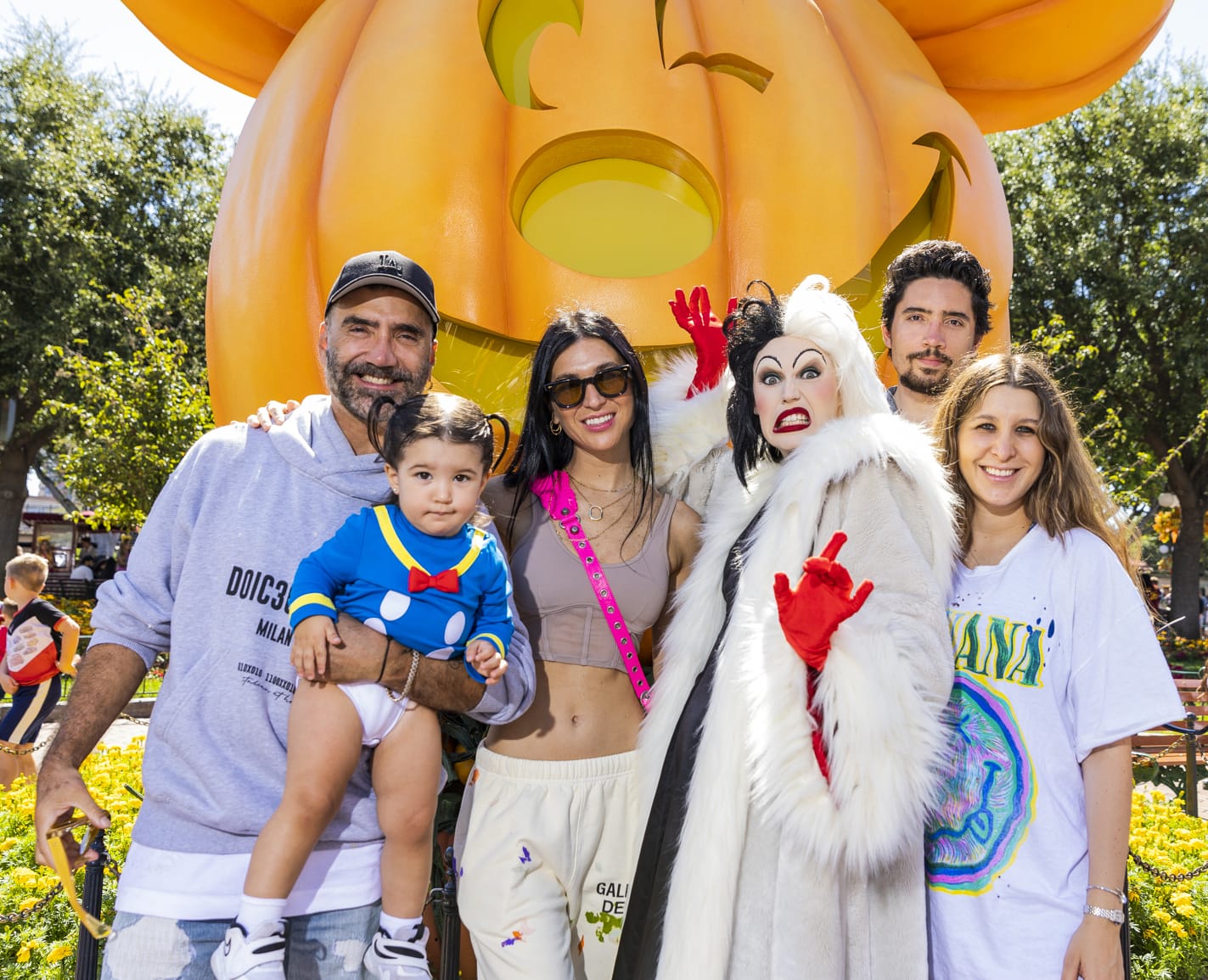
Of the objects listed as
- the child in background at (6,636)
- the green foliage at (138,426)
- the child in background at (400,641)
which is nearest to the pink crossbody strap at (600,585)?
the child in background at (400,641)

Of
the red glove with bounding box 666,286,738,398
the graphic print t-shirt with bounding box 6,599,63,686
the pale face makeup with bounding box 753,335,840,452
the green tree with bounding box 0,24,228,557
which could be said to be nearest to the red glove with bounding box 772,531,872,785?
the pale face makeup with bounding box 753,335,840,452

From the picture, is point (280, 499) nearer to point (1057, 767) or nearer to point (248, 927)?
point (248, 927)

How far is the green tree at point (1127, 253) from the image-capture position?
13.1m

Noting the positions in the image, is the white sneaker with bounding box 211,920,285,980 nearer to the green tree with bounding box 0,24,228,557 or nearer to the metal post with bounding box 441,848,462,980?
the metal post with bounding box 441,848,462,980

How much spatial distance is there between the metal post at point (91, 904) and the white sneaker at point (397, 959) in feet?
2.09

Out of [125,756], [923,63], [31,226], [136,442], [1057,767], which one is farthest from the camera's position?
[31,226]

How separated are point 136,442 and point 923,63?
9218 mm

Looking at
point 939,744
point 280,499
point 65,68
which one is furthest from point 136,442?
point 939,744

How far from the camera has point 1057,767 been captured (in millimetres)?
1702

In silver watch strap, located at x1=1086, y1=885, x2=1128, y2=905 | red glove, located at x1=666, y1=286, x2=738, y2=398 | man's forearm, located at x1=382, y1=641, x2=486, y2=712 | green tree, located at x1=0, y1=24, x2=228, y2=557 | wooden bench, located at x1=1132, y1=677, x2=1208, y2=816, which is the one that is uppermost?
green tree, located at x1=0, y1=24, x2=228, y2=557

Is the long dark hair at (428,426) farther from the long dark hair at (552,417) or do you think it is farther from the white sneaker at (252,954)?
the white sneaker at (252,954)

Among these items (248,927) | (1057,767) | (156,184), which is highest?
(156,184)

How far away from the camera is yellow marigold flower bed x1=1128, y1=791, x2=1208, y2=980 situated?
3.00 meters

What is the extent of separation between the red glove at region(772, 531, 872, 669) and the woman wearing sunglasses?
1.84ft
